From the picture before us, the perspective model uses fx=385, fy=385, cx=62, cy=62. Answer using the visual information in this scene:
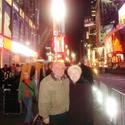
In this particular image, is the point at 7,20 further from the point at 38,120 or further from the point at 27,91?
the point at 38,120

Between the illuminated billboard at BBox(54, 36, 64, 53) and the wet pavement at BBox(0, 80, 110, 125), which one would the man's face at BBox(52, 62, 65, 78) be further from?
the illuminated billboard at BBox(54, 36, 64, 53)

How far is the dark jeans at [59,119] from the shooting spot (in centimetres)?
641

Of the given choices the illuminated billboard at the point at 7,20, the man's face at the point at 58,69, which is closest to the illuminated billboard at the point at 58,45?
the illuminated billboard at the point at 7,20

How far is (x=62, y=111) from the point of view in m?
6.40

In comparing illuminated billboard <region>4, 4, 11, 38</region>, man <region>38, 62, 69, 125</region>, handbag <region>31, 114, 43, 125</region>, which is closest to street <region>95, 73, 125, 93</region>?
handbag <region>31, 114, 43, 125</region>

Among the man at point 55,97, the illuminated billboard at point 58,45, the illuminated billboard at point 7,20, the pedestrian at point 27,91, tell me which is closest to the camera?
the man at point 55,97

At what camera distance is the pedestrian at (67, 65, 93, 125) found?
6266 mm

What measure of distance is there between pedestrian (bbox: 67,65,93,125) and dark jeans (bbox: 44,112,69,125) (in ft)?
0.42

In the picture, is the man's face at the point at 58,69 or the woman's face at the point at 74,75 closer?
the man's face at the point at 58,69

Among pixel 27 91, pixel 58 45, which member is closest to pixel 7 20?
pixel 58 45

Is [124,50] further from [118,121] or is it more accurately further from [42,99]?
[42,99]

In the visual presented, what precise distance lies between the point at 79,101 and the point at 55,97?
0.40 metres

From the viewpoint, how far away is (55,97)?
633 cm

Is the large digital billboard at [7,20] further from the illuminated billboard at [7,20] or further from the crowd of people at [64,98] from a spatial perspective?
the crowd of people at [64,98]
